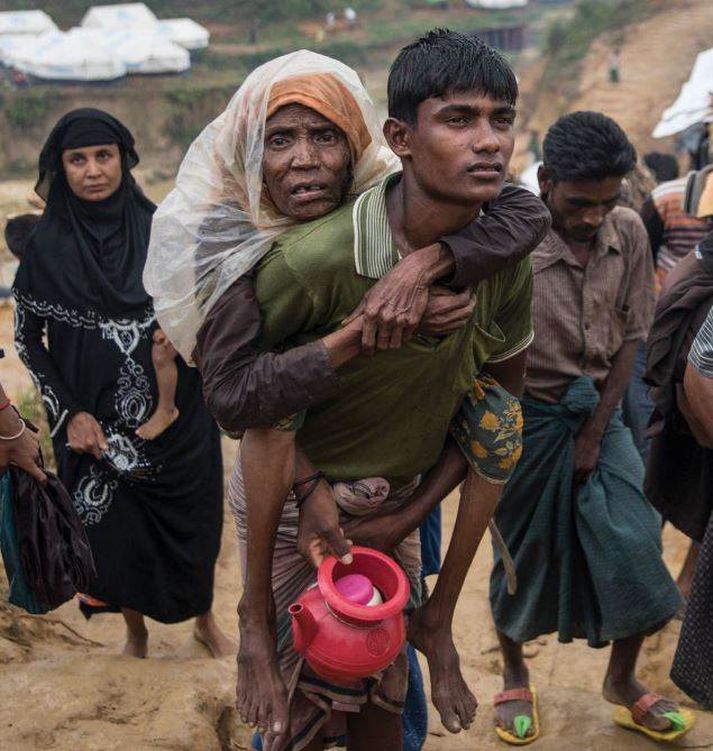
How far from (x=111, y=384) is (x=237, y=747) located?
1.43 m

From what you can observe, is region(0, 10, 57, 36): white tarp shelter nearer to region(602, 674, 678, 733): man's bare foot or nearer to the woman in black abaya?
the woman in black abaya

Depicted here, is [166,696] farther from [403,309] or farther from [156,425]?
[403,309]

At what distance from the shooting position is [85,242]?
3959 millimetres

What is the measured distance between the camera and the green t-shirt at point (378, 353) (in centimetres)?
206

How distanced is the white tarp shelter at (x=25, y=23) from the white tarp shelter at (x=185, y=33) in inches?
143

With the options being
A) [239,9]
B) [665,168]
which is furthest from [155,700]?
[239,9]

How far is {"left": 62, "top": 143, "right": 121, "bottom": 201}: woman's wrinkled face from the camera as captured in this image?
3.92m

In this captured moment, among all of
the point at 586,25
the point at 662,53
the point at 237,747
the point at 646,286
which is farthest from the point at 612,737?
the point at 586,25

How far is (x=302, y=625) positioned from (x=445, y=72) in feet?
Result: 3.80

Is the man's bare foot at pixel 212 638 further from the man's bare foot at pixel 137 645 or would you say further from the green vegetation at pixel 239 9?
the green vegetation at pixel 239 9

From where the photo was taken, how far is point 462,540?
8.00 ft

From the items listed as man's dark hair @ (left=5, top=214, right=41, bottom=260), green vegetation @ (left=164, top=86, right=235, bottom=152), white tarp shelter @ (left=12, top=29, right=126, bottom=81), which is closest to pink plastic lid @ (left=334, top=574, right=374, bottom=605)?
man's dark hair @ (left=5, top=214, right=41, bottom=260)

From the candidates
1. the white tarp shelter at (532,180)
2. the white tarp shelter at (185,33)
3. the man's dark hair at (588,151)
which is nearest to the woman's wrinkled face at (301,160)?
the man's dark hair at (588,151)

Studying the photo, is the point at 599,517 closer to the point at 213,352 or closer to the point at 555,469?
the point at 555,469
